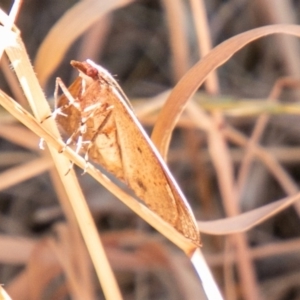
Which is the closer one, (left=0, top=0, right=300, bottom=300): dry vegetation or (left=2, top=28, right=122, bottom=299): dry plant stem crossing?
(left=2, top=28, right=122, bottom=299): dry plant stem crossing

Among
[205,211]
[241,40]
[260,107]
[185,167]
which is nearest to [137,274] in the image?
[205,211]

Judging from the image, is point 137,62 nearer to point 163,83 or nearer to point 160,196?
point 163,83

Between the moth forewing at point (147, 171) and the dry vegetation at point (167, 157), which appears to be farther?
the dry vegetation at point (167, 157)

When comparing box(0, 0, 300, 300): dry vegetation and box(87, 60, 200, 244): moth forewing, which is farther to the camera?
box(0, 0, 300, 300): dry vegetation

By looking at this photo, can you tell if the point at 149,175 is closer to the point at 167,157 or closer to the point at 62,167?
the point at 62,167

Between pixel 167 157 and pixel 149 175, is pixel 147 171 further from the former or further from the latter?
pixel 167 157

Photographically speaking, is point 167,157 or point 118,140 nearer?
point 118,140

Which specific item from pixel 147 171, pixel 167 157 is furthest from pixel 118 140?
pixel 167 157
